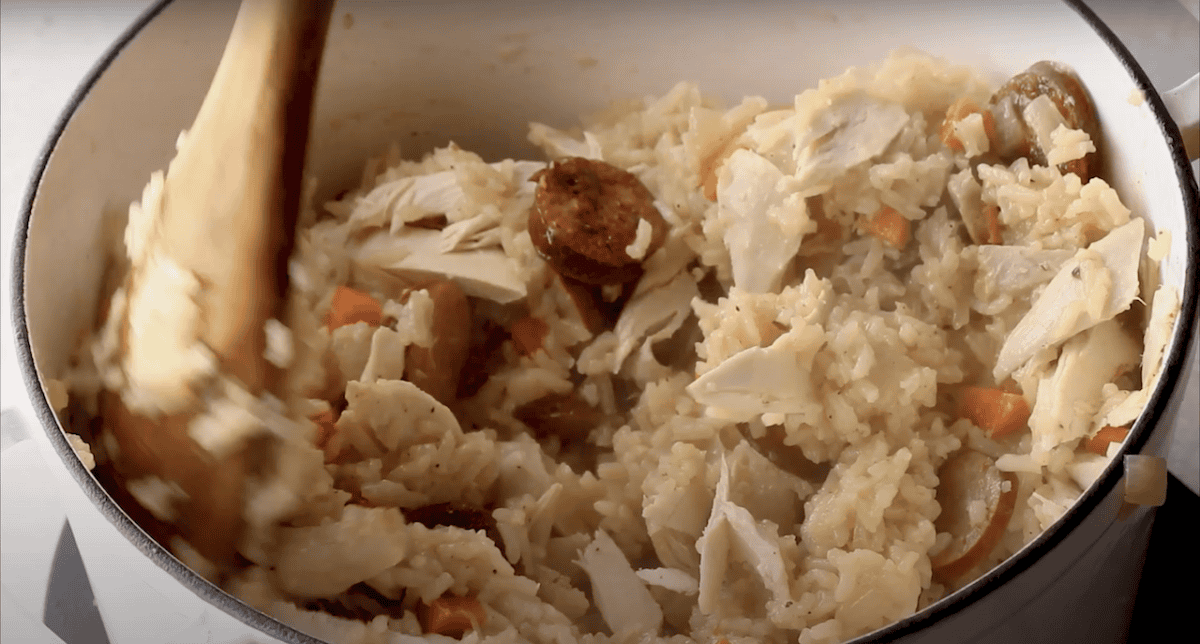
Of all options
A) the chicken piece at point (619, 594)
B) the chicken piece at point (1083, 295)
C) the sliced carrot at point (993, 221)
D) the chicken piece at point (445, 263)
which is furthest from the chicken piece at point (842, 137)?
the chicken piece at point (619, 594)

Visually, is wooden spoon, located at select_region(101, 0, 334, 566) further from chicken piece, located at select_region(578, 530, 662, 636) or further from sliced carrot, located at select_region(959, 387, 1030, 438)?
sliced carrot, located at select_region(959, 387, 1030, 438)

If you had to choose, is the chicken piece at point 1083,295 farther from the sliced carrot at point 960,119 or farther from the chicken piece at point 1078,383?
the sliced carrot at point 960,119

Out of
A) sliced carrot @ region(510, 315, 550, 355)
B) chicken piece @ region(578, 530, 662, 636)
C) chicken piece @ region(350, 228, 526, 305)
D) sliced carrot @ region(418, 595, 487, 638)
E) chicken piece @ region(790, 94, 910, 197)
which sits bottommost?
chicken piece @ region(578, 530, 662, 636)

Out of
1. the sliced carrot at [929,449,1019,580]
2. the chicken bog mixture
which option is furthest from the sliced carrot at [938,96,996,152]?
the sliced carrot at [929,449,1019,580]

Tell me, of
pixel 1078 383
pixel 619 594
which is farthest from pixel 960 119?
pixel 619 594

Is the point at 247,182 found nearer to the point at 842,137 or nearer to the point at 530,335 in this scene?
the point at 530,335

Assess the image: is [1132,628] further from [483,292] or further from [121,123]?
[121,123]

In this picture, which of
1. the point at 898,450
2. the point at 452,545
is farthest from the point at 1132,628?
the point at 452,545
